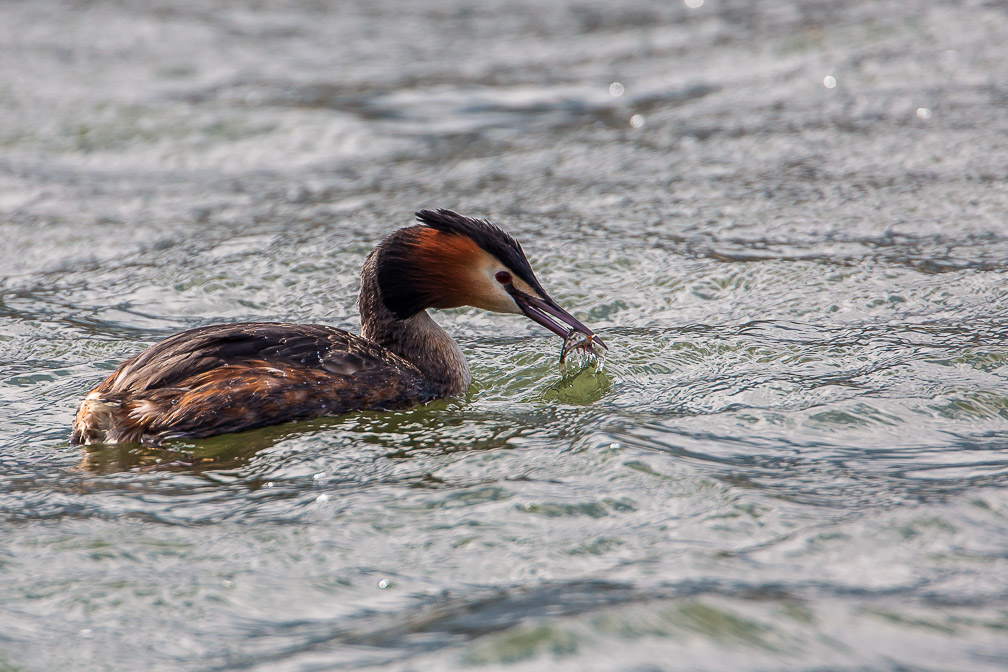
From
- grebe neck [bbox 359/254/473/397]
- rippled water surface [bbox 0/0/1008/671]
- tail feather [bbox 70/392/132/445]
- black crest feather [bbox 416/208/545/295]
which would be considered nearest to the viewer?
rippled water surface [bbox 0/0/1008/671]

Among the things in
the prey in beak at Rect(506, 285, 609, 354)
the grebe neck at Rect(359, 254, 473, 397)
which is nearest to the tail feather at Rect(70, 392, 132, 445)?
the grebe neck at Rect(359, 254, 473, 397)

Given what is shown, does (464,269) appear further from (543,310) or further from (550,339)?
(550,339)

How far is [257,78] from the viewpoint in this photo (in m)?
13.4

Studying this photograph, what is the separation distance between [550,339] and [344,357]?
1494mm

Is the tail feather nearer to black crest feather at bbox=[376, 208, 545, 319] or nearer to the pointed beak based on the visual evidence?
black crest feather at bbox=[376, 208, 545, 319]

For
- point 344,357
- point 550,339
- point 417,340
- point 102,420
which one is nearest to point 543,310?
point 417,340

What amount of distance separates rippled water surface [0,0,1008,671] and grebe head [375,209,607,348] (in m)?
0.43

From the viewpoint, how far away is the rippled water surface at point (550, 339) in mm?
4301

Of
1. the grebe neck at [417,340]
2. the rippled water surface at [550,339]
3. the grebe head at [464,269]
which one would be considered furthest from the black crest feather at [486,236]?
the rippled water surface at [550,339]

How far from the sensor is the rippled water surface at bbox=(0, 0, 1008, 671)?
4301mm

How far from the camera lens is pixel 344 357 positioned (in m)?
6.07

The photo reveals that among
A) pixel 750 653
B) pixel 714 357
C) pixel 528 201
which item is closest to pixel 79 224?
pixel 528 201

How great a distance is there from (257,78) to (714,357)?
8.05 meters

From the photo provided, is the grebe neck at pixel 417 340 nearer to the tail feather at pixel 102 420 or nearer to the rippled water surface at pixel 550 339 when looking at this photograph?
the rippled water surface at pixel 550 339
